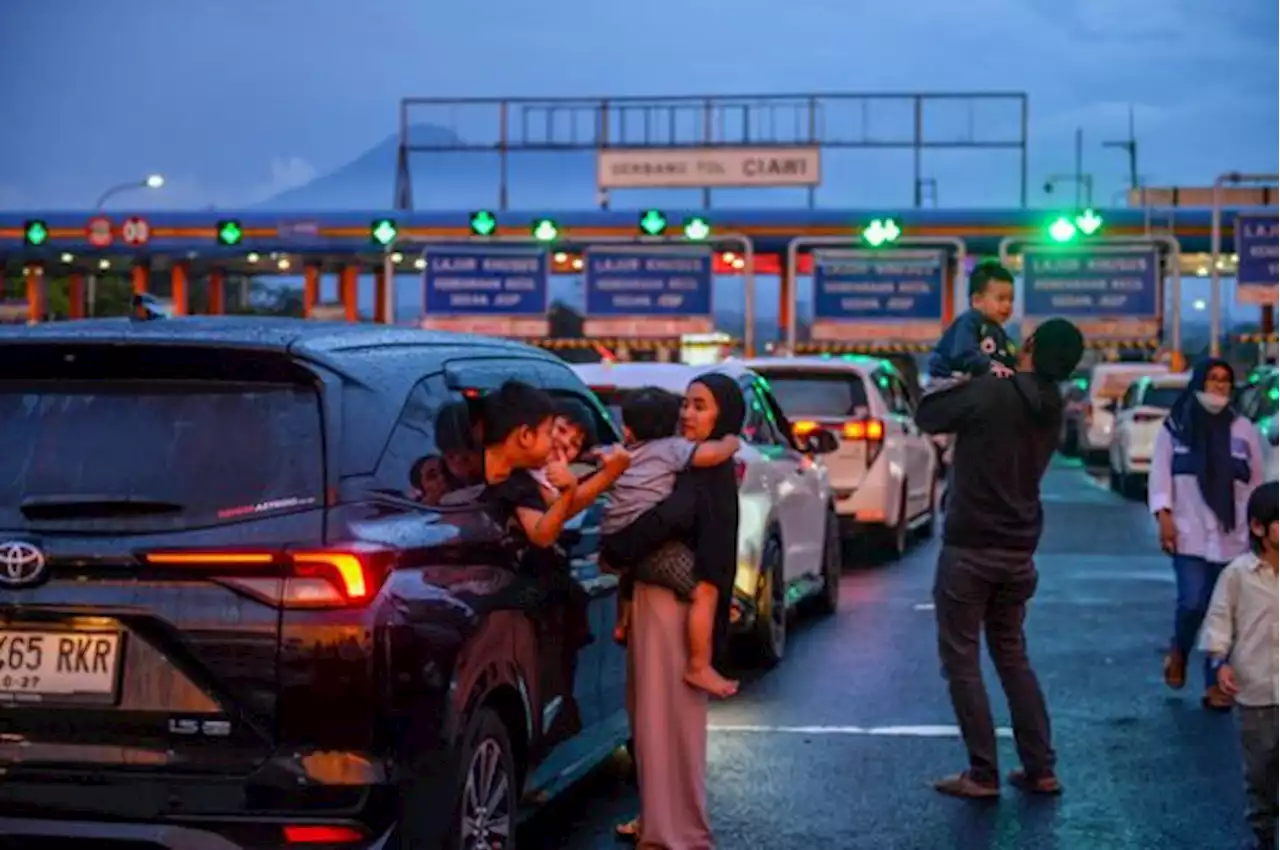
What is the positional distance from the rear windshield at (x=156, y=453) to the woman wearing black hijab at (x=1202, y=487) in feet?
20.0

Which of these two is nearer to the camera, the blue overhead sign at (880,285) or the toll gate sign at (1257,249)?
the toll gate sign at (1257,249)

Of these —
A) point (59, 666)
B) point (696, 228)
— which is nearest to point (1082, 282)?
point (696, 228)

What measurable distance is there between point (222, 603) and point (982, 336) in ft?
13.4

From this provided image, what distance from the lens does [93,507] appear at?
16.0 feet

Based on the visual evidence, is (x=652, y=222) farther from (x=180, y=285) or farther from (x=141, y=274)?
(x=180, y=285)

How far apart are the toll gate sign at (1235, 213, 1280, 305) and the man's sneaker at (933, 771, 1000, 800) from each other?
1027 inches

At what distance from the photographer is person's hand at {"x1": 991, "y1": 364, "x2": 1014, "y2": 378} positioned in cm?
776

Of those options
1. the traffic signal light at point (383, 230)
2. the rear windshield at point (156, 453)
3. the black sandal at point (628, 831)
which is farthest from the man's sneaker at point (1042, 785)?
the traffic signal light at point (383, 230)

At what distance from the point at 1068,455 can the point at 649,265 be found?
538 inches

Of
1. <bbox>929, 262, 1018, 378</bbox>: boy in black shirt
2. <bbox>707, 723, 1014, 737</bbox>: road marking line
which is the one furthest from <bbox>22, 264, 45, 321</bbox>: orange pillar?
<bbox>929, 262, 1018, 378</bbox>: boy in black shirt

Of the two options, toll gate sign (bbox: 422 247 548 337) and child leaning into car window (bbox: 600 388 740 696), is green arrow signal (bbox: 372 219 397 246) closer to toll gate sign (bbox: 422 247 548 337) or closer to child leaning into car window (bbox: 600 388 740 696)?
toll gate sign (bbox: 422 247 548 337)

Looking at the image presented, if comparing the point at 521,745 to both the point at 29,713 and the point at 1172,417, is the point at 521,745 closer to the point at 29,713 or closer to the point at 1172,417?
the point at 29,713

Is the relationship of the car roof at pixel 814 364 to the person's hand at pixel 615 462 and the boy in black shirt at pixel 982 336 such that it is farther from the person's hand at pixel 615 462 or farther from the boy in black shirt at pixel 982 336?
the person's hand at pixel 615 462

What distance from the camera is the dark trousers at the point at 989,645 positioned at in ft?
25.5
